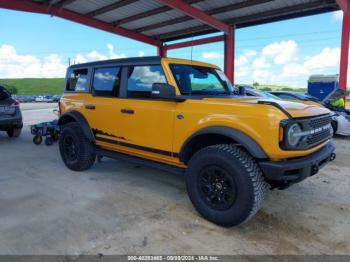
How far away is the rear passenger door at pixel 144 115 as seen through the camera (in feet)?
12.2

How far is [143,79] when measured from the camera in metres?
4.11

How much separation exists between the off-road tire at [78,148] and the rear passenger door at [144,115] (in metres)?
0.94

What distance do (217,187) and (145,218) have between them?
36.5 inches

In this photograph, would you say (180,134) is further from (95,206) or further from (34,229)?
(34,229)

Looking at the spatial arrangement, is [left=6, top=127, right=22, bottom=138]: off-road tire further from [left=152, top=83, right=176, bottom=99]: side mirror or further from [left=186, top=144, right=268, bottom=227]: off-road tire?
[left=186, top=144, right=268, bottom=227]: off-road tire

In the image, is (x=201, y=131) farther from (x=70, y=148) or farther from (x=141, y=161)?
(x=70, y=148)

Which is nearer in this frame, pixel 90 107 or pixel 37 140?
pixel 90 107

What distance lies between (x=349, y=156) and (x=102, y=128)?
5.54 m

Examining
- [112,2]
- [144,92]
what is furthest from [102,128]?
[112,2]

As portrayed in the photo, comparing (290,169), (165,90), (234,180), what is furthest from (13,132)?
(290,169)

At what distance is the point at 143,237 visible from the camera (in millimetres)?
2953

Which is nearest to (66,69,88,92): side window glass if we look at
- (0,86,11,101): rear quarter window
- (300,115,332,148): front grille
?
(300,115,332,148): front grille

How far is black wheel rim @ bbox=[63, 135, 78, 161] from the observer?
518cm

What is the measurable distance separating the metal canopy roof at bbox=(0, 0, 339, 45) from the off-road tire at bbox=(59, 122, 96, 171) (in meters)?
6.95
